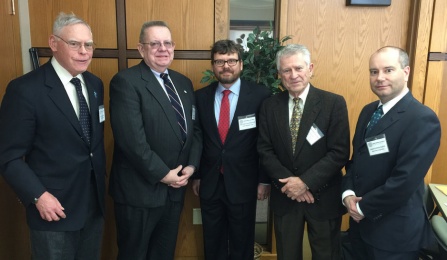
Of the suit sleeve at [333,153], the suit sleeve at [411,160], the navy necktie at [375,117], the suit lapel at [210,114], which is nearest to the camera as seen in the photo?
the suit sleeve at [411,160]

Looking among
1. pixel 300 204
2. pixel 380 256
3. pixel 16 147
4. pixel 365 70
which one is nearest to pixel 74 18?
pixel 16 147

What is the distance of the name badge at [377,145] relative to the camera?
65.1 inches

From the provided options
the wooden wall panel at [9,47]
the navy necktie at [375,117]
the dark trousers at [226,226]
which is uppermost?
the wooden wall panel at [9,47]

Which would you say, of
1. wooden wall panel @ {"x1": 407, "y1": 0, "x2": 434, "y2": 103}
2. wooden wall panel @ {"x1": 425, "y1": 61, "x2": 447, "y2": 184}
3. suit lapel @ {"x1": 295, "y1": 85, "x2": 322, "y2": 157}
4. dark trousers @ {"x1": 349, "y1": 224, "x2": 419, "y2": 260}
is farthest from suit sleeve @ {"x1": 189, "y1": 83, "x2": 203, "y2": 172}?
wooden wall panel @ {"x1": 425, "y1": 61, "x2": 447, "y2": 184}

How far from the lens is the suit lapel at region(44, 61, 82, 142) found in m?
1.67

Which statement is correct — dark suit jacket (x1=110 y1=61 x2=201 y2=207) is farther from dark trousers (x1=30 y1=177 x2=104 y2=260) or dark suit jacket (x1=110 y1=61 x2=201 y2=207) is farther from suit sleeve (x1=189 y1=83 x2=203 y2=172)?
dark trousers (x1=30 y1=177 x2=104 y2=260)

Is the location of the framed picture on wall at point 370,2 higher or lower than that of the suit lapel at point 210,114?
higher

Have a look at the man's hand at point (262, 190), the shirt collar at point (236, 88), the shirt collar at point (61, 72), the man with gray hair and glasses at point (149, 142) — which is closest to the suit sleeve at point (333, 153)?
the man's hand at point (262, 190)

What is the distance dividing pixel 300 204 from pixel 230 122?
69 centimetres

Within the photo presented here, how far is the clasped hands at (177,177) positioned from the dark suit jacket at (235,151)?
19cm

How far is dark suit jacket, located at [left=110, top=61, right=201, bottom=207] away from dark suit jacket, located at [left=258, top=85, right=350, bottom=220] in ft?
1.89

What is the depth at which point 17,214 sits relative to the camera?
235 centimetres

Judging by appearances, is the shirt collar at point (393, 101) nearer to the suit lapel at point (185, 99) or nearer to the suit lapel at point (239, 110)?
the suit lapel at point (239, 110)

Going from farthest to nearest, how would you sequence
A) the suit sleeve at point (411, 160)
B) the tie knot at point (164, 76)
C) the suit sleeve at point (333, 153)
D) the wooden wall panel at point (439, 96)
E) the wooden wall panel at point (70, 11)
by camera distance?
the wooden wall panel at point (439, 96) < the wooden wall panel at point (70, 11) < the tie knot at point (164, 76) < the suit sleeve at point (333, 153) < the suit sleeve at point (411, 160)
